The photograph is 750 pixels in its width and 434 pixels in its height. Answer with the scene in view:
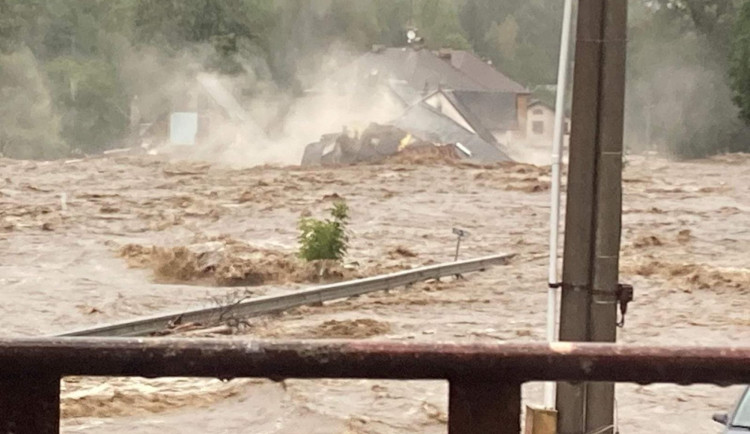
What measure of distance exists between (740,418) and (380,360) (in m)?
4.10

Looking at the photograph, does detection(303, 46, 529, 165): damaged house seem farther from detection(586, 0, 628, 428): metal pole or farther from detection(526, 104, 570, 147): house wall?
detection(586, 0, 628, 428): metal pole

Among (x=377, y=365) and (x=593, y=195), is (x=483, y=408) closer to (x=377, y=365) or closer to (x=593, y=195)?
(x=377, y=365)

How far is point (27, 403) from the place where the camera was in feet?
7.48

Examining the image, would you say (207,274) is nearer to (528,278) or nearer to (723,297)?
(528,278)

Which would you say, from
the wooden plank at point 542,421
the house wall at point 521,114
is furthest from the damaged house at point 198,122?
the wooden plank at point 542,421

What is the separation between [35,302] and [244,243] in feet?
20.9

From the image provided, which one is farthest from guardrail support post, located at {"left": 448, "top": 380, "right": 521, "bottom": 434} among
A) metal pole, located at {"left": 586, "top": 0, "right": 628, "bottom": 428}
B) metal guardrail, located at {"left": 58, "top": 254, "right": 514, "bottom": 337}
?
metal guardrail, located at {"left": 58, "top": 254, "right": 514, "bottom": 337}

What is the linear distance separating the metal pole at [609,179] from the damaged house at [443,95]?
123 ft

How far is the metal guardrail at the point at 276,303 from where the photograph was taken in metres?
13.1

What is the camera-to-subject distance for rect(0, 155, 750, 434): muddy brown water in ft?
35.2

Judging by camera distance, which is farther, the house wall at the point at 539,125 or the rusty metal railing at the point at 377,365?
the house wall at the point at 539,125

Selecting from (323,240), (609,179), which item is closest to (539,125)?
(323,240)

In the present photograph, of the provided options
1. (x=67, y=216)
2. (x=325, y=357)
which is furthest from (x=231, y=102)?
(x=325, y=357)

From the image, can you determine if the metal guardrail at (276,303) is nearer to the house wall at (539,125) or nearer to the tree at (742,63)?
the tree at (742,63)
